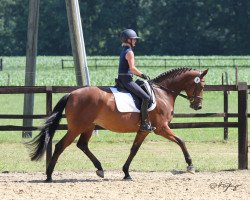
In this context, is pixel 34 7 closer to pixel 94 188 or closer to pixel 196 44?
pixel 94 188

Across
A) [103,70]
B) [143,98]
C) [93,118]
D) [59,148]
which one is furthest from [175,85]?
[103,70]

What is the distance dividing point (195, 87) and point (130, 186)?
103 inches

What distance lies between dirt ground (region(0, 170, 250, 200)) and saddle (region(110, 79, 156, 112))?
115 centimetres

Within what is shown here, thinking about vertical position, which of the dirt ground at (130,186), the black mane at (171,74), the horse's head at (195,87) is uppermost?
the black mane at (171,74)

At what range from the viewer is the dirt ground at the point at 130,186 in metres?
11.6

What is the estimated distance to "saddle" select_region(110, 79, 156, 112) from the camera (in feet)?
44.9

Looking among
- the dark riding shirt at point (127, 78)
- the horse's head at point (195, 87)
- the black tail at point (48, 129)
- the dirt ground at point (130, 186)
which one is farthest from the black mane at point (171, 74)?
the black tail at point (48, 129)

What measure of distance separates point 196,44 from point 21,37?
2102cm

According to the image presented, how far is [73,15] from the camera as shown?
71.1 feet

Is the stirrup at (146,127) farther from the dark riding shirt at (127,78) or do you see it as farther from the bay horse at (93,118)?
the dark riding shirt at (127,78)

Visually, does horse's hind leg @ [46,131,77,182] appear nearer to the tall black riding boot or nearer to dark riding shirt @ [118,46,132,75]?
the tall black riding boot

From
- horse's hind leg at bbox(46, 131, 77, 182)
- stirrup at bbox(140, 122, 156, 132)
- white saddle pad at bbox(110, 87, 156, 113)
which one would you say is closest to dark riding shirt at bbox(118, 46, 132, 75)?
white saddle pad at bbox(110, 87, 156, 113)

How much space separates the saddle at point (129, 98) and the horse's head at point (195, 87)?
2.88 feet

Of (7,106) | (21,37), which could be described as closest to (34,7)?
(7,106)
